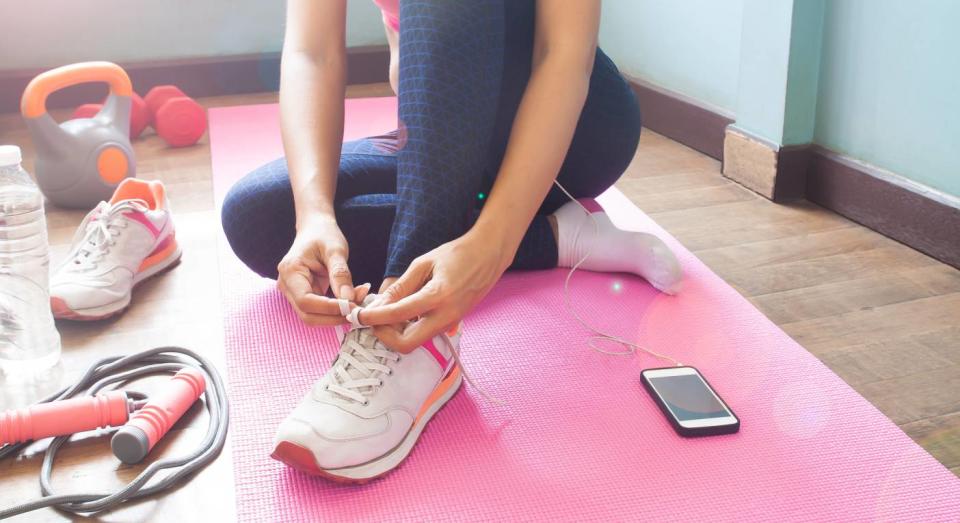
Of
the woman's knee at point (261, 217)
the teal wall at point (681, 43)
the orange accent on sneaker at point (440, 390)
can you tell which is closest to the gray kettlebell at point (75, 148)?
the woman's knee at point (261, 217)

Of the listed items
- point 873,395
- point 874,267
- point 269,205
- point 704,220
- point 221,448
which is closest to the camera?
point 221,448

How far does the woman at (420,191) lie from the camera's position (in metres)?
0.88

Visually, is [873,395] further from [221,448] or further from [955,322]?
[221,448]

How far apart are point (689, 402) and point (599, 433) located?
120mm

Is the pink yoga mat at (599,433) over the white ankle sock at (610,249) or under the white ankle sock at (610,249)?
under

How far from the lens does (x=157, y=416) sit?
0.96 m

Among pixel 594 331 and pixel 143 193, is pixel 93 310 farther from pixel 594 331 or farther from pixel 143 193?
pixel 594 331

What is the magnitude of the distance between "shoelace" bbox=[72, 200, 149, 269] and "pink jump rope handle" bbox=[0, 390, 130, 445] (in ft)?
1.23

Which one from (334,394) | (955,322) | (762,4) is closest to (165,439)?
(334,394)

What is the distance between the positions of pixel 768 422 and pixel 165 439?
690 millimetres

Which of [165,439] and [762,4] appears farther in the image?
[762,4]

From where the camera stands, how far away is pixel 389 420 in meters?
0.93

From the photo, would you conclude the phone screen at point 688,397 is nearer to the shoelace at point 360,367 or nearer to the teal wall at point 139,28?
the shoelace at point 360,367

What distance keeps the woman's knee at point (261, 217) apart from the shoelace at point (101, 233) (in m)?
0.19
